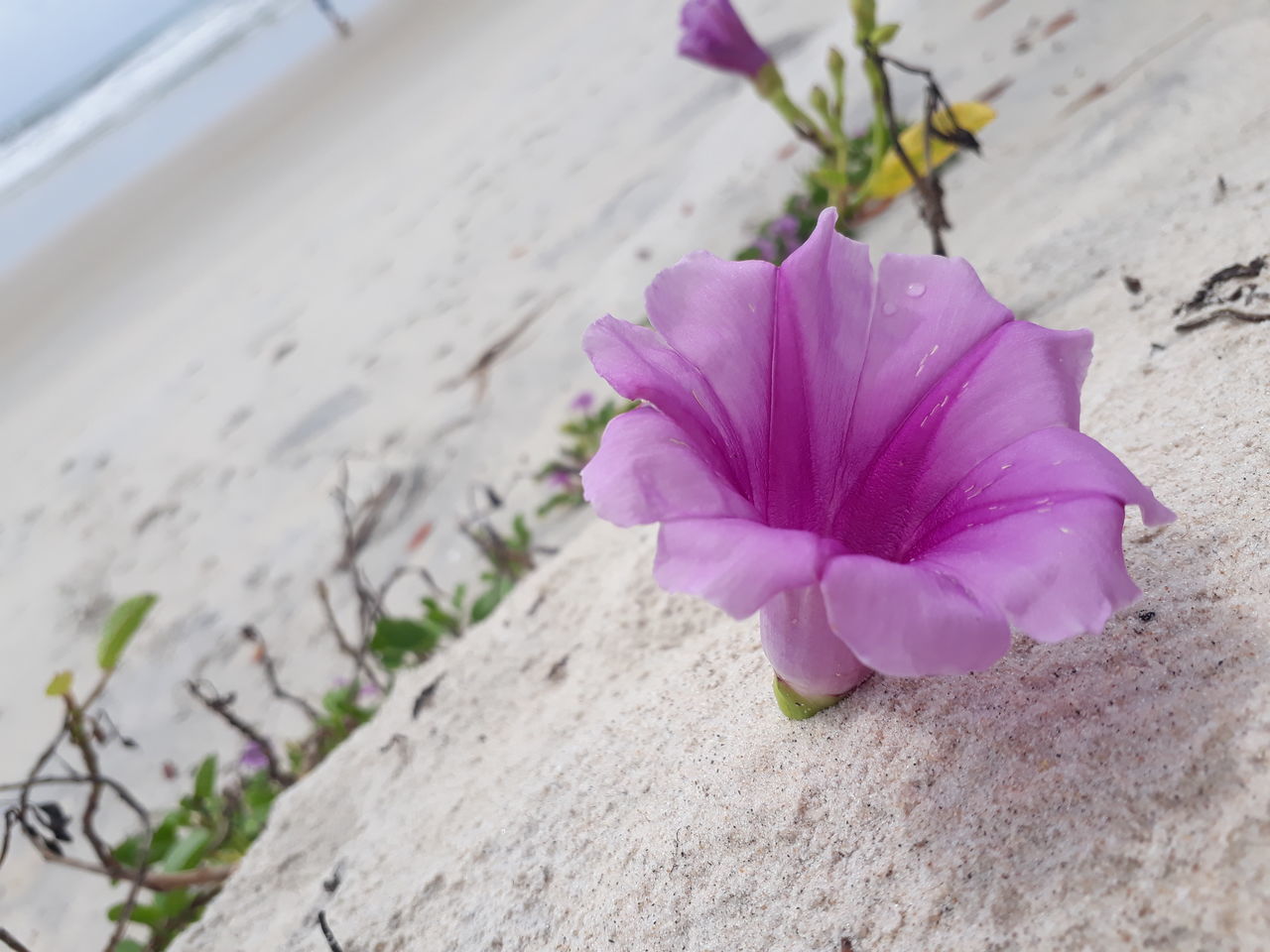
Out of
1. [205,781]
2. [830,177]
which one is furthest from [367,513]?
[830,177]

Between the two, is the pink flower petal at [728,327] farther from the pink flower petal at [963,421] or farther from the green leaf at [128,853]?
the green leaf at [128,853]

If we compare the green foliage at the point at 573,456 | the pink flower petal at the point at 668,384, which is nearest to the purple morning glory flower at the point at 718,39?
the green foliage at the point at 573,456

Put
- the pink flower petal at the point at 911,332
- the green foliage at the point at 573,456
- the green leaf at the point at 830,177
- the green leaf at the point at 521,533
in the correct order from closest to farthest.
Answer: the pink flower petal at the point at 911,332
the green leaf at the point at 830,177
the green leaf at the point at 521,533
the green foliage at the point at 573,456

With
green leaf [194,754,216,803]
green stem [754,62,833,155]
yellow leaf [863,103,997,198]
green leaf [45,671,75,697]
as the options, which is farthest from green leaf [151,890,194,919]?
green stem [754,62,833,155]

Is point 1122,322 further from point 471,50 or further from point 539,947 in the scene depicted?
point 471,50

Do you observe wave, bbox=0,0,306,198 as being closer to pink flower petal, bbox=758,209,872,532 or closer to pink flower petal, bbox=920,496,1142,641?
pink flower petal, bbox=758,209,872,532

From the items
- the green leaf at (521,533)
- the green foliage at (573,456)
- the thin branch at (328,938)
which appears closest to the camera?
the thin branch at (328,938)

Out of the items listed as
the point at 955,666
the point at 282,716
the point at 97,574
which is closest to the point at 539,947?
the point at 955,666
